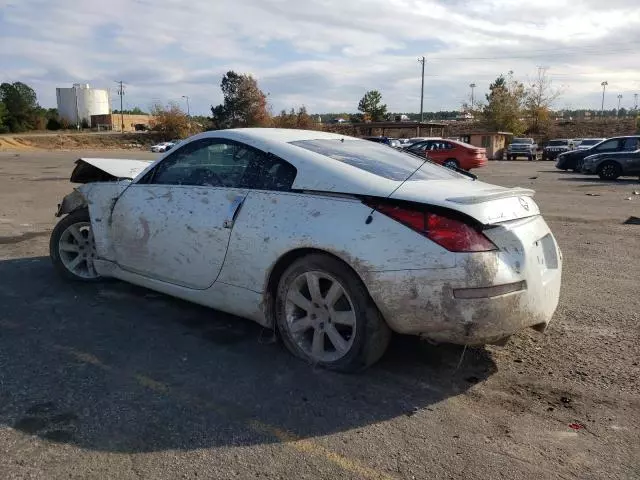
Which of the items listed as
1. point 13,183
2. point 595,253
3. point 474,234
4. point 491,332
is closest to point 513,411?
point 491,332

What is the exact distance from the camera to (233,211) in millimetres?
3873

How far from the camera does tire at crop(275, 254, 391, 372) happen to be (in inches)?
132

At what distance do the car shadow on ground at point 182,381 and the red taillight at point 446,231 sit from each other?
35.0 inches

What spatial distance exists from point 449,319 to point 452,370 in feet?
2.14

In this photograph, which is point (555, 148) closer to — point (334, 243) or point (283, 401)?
point (334, 243)

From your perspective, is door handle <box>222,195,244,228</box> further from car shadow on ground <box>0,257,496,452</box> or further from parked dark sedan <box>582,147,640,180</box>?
parked dark sedan <box>582,147,640,180</box>

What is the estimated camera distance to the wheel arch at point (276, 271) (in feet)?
11.5

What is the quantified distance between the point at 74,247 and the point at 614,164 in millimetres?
19989

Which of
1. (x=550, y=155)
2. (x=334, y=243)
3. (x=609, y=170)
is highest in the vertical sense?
(x=550, y=155)

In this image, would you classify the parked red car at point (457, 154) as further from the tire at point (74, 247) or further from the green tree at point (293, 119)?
the green tree at point (293, 119)

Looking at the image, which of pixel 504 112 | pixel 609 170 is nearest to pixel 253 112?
pixel 504 112

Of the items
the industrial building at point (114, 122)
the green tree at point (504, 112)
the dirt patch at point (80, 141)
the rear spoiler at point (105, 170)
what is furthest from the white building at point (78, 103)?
the rear spoiler at point (105, 170)

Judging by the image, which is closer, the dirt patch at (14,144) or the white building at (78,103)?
the dirt patch at (14,144)

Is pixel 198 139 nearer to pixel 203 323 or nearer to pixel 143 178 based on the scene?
pixel 143 178
